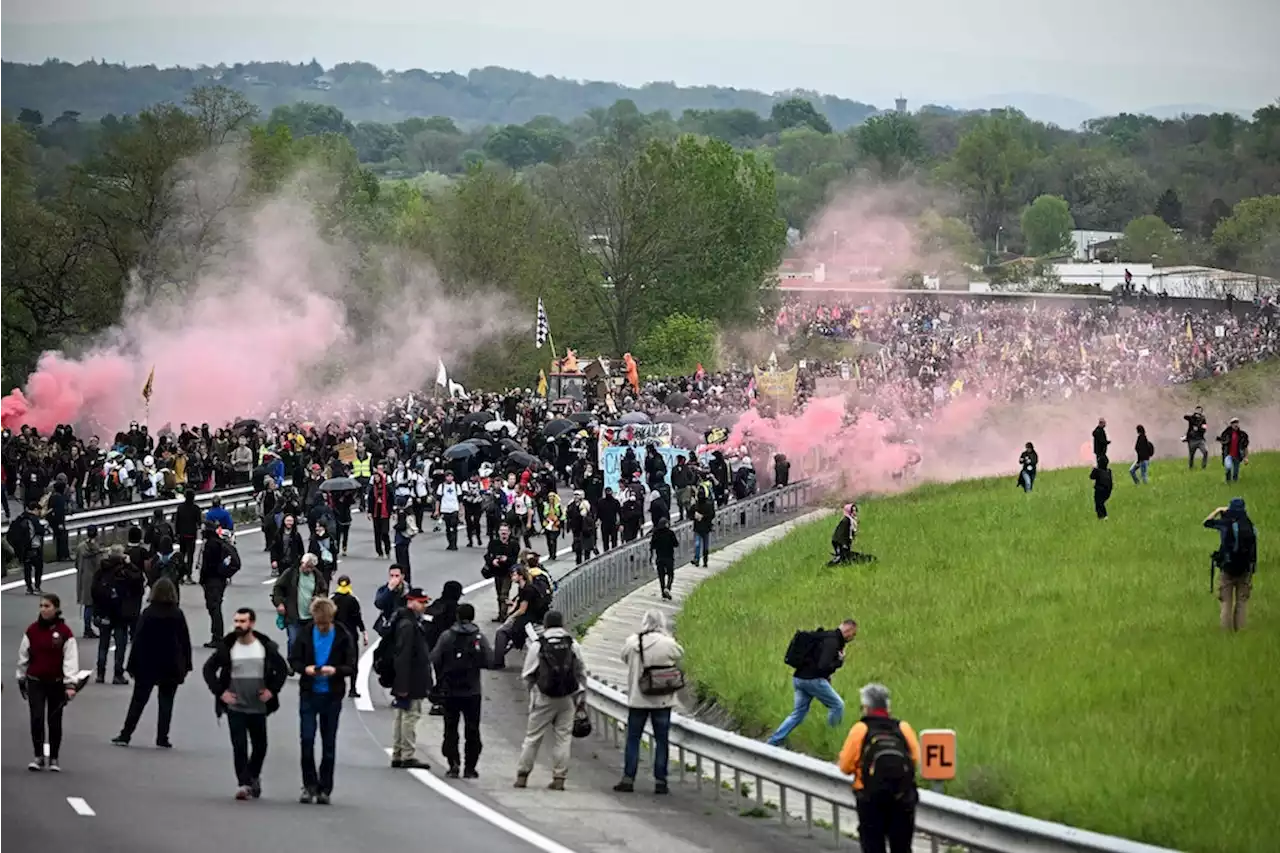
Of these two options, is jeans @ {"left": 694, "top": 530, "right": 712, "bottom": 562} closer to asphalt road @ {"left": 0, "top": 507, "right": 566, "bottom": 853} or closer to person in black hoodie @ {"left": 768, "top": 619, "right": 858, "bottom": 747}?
asphalt road @ {"left": 0, "top": 507, "right": 566, "bottom": 853}

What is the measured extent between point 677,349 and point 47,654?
300ft

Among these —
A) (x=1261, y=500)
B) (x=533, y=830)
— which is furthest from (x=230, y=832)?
(x=1261, y=500)

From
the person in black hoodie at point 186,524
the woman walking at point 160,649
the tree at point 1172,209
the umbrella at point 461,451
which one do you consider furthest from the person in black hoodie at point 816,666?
the tree at point 1172,209

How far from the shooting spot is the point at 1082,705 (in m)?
23.8

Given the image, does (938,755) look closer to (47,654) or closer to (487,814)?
(487,814)

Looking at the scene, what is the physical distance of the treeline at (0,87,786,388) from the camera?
81500 mm

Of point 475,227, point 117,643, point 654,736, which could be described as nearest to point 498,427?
point 117,643

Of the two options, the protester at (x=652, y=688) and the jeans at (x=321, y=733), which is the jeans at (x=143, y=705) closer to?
the jeans at (x=321, y=733)

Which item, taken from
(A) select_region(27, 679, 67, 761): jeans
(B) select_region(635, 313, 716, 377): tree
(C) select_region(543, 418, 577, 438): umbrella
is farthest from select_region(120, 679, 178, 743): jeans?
(B) select_region(635, 313, 716, 377): tree

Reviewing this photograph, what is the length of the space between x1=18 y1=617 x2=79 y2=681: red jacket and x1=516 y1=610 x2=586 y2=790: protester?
3.72m

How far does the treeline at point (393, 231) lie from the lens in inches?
3209

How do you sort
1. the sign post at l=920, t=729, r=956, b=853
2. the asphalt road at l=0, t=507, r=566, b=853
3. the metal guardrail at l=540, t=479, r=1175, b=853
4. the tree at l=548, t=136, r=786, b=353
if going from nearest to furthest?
the metal guardrail at l=540, t=479, r=1175, b=853 → the sign post at l=920, t=729, r=956, b=853 → the asphalt road at l=0, t=507, r=566, b=853 → the tree at l=548, t=136, r=786, b=353

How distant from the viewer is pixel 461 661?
65.8ft

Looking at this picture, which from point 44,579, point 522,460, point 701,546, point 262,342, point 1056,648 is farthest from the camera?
point 262,342
